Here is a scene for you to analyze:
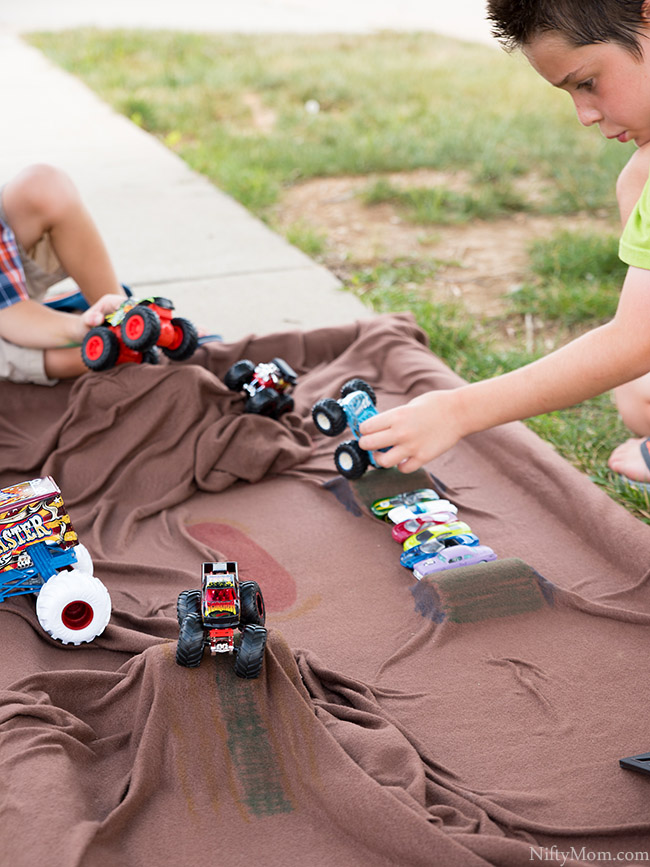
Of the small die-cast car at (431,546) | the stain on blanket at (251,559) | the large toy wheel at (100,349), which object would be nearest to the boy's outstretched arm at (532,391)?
the small die-cast car at (431,546)

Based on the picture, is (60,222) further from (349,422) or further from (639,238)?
(639,238)

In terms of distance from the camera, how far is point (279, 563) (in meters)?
2.04

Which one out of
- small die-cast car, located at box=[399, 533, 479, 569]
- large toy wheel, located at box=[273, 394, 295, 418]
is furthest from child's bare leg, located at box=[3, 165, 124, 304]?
small die-cast car, located at box=[399, 533, 479, 569]

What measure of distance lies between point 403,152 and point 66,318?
3.04 meters

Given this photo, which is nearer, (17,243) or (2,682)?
(2,682)

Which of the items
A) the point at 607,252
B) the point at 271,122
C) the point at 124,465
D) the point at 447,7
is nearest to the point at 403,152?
the point at 271,122

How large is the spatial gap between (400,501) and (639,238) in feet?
2.67

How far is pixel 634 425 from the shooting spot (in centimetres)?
242

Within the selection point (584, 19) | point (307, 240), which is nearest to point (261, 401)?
point (584, 19)

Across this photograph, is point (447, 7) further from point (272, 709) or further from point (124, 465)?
point (272, 709)

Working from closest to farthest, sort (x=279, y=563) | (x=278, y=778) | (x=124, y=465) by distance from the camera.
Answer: (x=278, y=778) < (x=279, y=563) < (x=124, y=465)

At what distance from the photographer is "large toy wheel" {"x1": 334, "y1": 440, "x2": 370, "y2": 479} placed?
2.14 metres

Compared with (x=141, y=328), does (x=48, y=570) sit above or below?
below

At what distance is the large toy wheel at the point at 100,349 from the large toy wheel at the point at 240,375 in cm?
30
